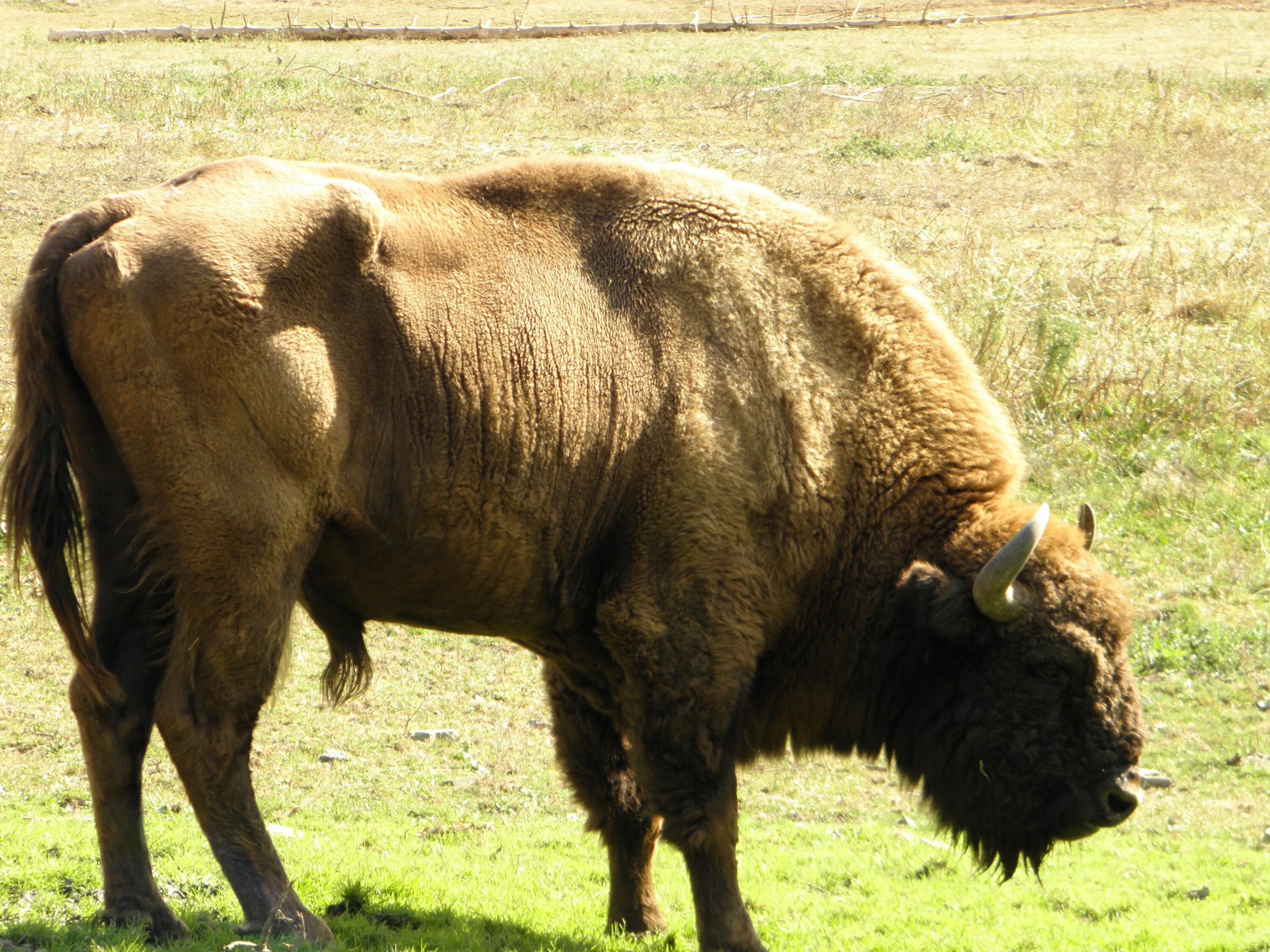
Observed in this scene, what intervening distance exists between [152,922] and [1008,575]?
307 centimetres

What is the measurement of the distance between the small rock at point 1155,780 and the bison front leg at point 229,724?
488 centimetres

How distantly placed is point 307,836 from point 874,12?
33.2 m

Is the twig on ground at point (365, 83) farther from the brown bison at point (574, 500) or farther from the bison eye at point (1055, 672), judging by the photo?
the bison eye at point (1055, 672)

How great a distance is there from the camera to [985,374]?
37.5 ft

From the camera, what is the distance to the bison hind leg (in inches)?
186

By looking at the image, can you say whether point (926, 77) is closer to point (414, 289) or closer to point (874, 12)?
point (874, 12)

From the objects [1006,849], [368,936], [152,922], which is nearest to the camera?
[152,922]

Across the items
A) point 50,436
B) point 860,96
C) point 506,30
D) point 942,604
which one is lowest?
point 942,604

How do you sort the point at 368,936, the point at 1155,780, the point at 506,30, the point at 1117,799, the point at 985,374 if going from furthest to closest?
the point at 506,30 → the point at 985,374 → the point at 1155,780 → the point at 1117,799 → the point at 368,936

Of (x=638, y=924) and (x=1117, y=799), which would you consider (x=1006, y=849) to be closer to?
(x=1117, y=799)

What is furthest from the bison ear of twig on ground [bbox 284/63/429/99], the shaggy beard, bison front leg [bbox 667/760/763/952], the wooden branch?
the wooden branch

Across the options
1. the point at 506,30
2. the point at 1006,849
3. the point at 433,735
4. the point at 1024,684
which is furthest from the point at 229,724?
the point at 506,30

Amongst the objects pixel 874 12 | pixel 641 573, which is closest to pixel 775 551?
pixel 641 573

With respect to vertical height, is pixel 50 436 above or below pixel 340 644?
above
